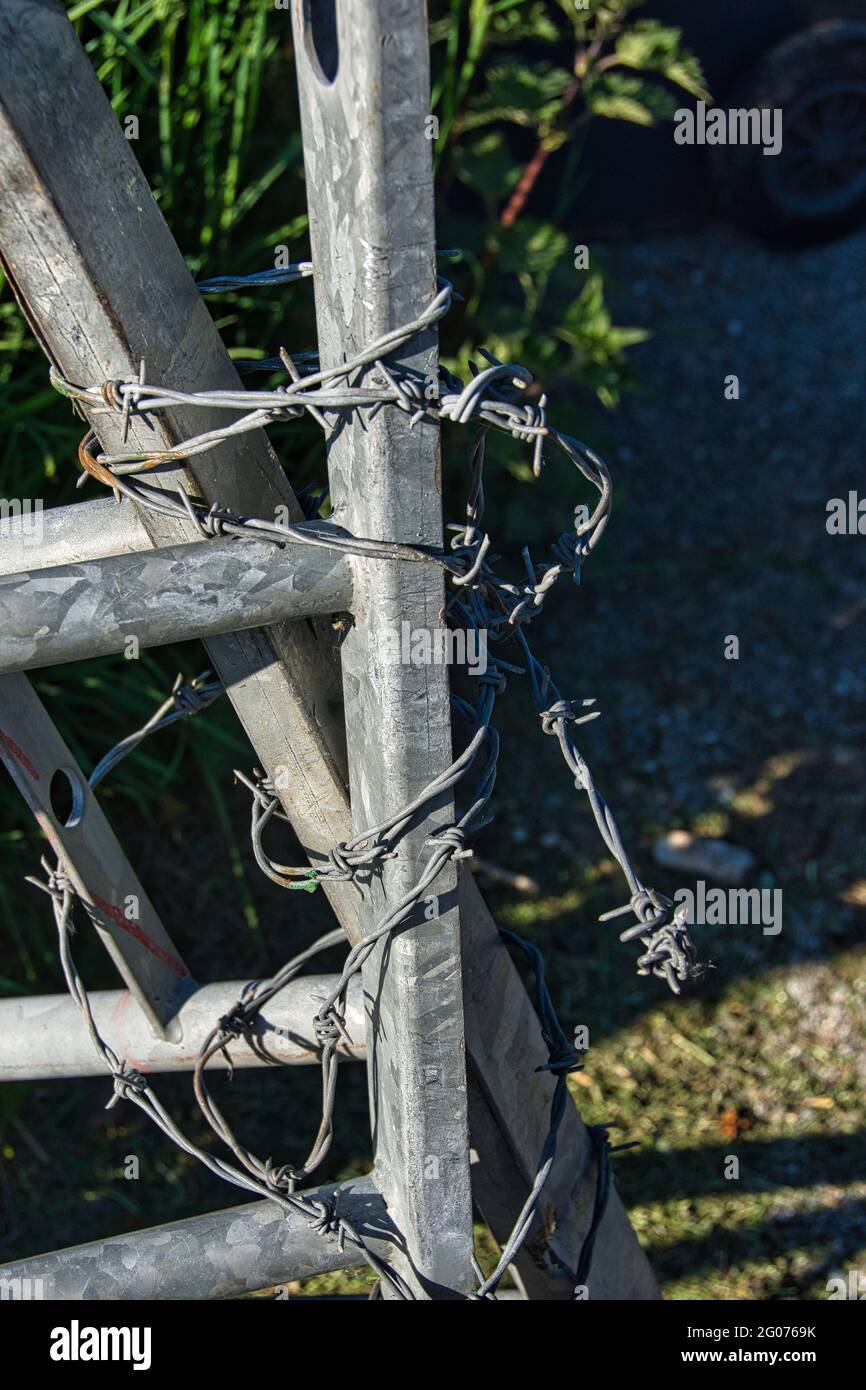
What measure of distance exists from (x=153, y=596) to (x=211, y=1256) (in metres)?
0.83

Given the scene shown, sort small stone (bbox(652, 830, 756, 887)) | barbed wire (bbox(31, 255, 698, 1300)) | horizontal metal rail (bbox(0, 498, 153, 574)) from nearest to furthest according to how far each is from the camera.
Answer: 1. barbed wire (bbox(31, 255, 698, 1300))
2. horizontal metal rail (bbox(0, 498, 153, 574))
3. small stone (bbox(652, 830, 756, 887))

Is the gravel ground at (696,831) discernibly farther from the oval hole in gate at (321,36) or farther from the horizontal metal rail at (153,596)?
the oval hole in gate at (321,36)

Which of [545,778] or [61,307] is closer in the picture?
[61,307]

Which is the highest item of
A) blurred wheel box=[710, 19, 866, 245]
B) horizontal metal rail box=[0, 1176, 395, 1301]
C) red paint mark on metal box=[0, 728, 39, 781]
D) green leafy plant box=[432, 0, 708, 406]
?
blurred wheel box=[710, 19, 866, 245]

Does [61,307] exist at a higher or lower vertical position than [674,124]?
lower

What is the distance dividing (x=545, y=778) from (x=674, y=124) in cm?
269

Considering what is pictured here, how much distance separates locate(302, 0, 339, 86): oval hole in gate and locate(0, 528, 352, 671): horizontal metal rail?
41 cm

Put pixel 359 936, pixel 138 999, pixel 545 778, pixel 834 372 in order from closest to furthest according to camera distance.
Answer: pixel 359 936
pixel 138 999
pixel 545 778
pixel 834 372

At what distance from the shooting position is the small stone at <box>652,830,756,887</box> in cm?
328

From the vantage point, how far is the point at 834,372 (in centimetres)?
454

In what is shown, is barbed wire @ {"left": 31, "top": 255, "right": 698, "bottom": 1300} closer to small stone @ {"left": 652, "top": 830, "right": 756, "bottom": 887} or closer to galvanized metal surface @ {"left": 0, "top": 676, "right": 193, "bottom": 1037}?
galvanized metal surface @ {"left": 0, "top": 676, "right": 193, "bottom": 1037}

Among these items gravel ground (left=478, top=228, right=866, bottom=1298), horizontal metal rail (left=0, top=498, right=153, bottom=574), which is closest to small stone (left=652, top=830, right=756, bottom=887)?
gravel ground (left=478, top=228, right=866, bottom=1298)

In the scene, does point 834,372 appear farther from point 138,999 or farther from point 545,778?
point 138,999

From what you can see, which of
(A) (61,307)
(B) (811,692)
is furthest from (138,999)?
(B) (811,692)
